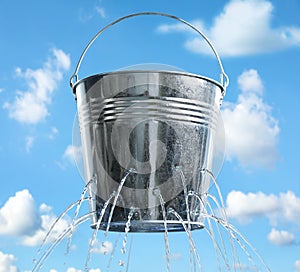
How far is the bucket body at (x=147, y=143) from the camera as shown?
320cm

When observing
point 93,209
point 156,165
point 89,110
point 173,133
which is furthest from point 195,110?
point 93,209

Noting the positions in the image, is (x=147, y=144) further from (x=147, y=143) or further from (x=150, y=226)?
(x=150, y=226)

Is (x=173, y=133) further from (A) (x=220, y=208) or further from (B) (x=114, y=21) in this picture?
(B) (x=114, y=21)

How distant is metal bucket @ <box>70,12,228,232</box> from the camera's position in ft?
10.5

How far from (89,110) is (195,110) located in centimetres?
71

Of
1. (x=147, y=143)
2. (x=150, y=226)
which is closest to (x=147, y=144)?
(x=147, y=143)

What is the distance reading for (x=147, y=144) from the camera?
10.5 ft

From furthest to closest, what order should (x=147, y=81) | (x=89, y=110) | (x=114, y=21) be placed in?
(x=114, y=21) < (x=89, y=110) < (x=147, y=81)

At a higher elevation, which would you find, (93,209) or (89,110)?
(89,110)

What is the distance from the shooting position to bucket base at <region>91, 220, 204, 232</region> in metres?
3.26

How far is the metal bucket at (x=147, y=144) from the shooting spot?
10.5 feet

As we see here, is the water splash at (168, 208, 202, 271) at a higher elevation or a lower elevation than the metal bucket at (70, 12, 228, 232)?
lower

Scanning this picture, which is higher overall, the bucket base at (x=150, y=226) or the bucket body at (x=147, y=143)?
the bucket body at (x=147, y=143)

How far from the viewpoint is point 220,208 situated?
3.61m
